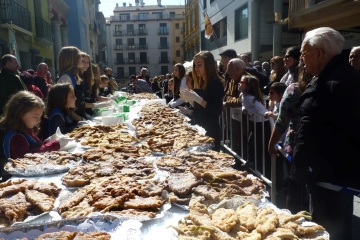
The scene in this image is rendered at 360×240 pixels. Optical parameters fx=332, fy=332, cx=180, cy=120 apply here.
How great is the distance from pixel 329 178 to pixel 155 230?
136 centimetres

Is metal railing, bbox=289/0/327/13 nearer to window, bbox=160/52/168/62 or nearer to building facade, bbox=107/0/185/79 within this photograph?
building facade, bbox=107/0/185/79

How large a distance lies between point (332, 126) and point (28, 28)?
14.6 metres

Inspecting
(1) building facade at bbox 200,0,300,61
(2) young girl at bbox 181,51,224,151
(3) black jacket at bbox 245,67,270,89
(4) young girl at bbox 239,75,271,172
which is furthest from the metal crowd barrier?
(1) building facade at bbox 200,0,300,61

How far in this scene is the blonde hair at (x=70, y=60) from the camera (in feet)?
15.2

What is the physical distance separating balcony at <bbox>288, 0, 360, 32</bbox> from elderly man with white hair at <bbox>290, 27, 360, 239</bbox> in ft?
22.6

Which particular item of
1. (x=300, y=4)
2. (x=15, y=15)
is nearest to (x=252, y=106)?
(x=300, y=4)

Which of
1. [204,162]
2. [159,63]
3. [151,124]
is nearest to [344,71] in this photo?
[204,162]

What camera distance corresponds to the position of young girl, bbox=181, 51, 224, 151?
3982 mm

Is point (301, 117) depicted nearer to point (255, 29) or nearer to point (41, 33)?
point (255, 29)

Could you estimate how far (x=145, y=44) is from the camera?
212 feet

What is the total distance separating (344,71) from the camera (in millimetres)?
2152

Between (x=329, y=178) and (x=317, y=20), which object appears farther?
(x=317, y=20)

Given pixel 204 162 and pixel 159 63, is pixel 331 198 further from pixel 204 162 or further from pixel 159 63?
pixel 159 63

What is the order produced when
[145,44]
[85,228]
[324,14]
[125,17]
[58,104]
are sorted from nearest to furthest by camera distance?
[85,228]
[58,104]
[324,14]
[145,44]
[125,17]
